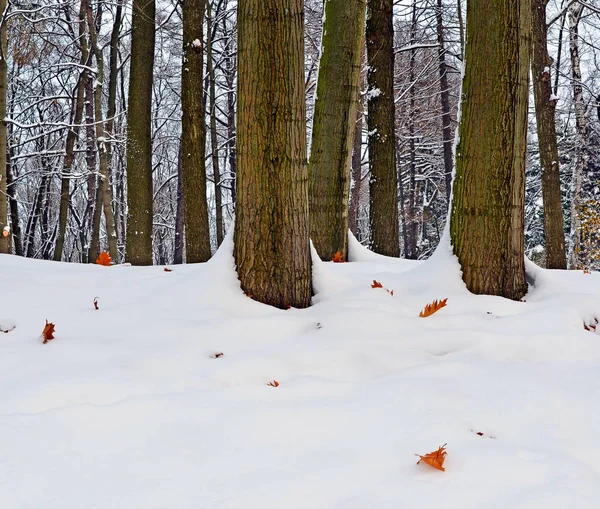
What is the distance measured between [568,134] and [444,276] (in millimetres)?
17195

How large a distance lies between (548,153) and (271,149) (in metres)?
6.51

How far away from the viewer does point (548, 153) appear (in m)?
7.71

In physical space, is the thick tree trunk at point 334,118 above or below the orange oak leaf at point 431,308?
above

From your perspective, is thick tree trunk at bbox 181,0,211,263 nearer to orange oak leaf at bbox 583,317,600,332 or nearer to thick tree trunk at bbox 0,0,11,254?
thick tree trunk at bbox 0,0,11,254

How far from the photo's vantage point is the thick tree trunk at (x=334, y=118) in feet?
15.6

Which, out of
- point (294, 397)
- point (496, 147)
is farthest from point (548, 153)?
point (294, 397)

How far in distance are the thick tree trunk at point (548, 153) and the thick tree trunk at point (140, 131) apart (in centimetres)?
620

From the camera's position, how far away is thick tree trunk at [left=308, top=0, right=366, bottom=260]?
477 cm

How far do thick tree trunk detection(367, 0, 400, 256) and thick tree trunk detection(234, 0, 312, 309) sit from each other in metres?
3.60

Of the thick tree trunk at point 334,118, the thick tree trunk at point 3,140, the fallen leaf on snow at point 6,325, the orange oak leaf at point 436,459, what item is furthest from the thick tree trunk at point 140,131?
the orange oak leaf at point 436,459

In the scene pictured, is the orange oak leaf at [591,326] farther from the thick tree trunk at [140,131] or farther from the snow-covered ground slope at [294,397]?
the thick tree trunk at [140,131]

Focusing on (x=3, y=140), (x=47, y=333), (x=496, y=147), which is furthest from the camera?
(x=3, y=140)

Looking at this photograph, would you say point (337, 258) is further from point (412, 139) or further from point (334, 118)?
point (412, 139)

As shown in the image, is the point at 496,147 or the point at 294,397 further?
the point at 496,147
